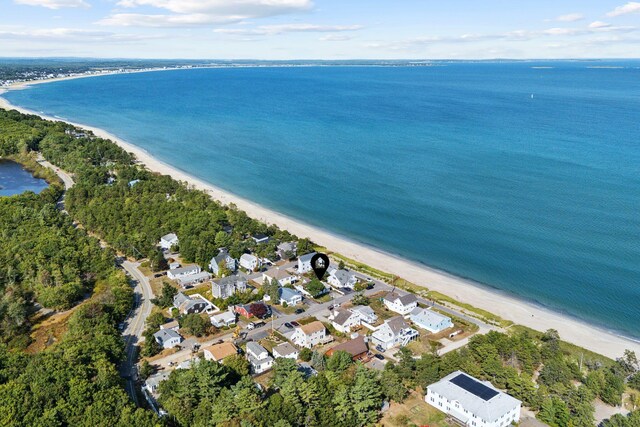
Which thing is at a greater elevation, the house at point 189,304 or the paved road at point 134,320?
the house at point 189,304

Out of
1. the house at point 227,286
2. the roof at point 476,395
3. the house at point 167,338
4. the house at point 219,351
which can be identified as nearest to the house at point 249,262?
the house at point 227,286

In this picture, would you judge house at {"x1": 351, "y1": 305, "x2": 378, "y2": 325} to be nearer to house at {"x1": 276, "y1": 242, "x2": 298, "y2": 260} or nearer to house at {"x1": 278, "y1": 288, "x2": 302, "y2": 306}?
house at {"x1": 278, "y1": 288, "x2": 302, "y2": 306}

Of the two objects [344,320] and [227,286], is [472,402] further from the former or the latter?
[227,286]

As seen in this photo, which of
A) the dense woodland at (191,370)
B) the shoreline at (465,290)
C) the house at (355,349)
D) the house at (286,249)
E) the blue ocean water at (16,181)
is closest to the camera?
the dense woodland at (191,370)

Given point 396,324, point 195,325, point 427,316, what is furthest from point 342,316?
point 195,325

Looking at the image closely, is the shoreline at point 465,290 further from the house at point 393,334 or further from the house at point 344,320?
the house at point 344,320

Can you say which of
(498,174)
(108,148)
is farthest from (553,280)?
(108,148)
